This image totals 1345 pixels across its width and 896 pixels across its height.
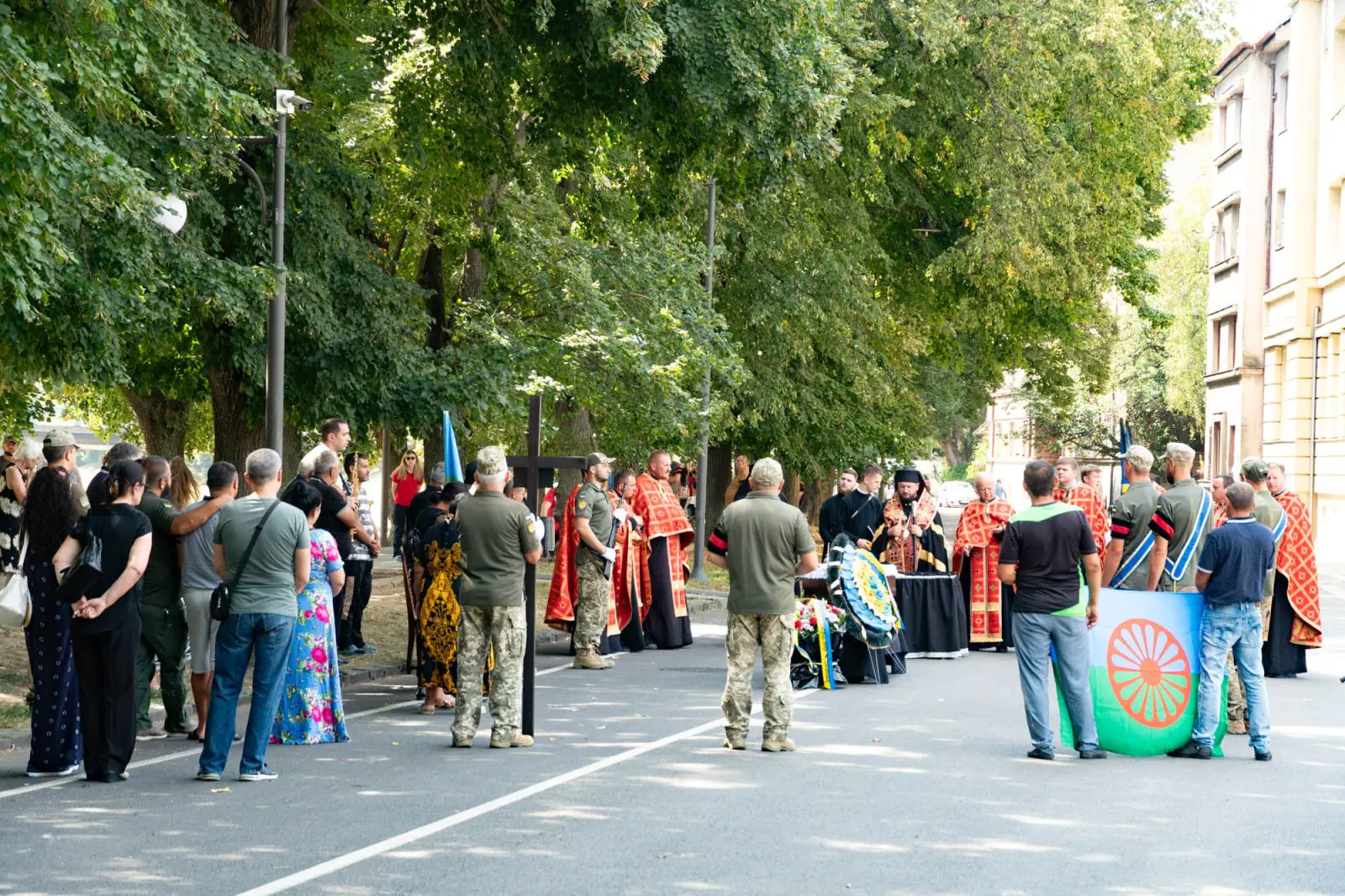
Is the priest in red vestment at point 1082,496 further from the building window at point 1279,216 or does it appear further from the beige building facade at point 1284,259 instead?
the building window at point 1279,216

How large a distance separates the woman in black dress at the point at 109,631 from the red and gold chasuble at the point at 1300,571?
10397mm

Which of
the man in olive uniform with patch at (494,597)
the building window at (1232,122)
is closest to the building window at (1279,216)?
the building window at (1232,122)

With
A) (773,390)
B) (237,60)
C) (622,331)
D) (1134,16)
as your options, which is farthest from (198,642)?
(1134,16)

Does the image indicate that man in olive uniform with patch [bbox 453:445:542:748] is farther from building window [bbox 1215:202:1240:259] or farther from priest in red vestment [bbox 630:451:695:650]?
building window [bbox 1215:202:1240:259]

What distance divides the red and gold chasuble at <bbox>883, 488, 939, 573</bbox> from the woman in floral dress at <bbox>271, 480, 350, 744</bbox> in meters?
7.76

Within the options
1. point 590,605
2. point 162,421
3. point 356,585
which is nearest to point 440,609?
point 590,605

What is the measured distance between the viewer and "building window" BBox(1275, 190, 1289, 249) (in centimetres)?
4816

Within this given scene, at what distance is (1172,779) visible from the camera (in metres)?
10.0

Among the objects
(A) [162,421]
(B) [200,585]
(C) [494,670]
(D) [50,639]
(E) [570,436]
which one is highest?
(A) [162,421]

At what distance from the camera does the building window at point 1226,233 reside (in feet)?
183

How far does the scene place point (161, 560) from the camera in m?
11.2

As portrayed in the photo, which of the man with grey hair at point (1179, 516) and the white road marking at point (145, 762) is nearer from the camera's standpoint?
the white road marking at point (145, 762)

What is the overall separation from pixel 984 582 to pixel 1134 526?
196 inches

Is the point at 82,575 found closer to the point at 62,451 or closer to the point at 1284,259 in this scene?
the point at 62,451
